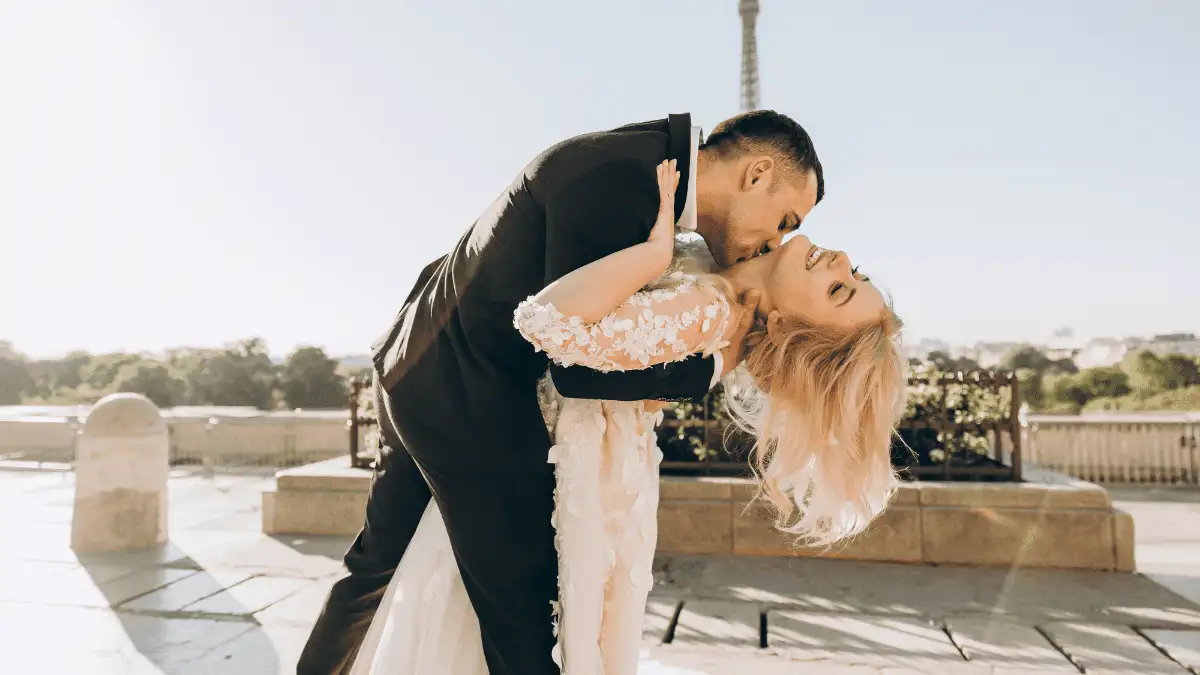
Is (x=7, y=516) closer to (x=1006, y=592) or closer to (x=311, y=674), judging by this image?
(x=311, y=674)

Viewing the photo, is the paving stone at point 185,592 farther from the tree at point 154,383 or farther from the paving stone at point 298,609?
the tree at point 154,383

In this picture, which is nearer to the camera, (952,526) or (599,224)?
(599,224)

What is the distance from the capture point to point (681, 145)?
71.1 inches

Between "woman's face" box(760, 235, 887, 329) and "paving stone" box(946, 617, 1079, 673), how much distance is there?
226 cm

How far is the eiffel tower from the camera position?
33312 millimetres

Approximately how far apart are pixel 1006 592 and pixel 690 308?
12.6ft

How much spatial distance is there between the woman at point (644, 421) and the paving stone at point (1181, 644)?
2.40 metres

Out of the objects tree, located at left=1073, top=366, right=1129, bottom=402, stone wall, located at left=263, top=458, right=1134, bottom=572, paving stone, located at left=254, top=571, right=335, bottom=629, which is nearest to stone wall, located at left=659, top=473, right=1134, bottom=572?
stone wall, located at left=263, top=458, right=1134, bottom=572

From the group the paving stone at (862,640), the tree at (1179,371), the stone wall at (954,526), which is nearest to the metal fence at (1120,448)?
the stone wall at (954,526)

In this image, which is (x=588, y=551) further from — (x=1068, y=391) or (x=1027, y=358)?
(x=1027, y=358)

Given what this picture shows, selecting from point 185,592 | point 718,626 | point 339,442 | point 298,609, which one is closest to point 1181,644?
point 718,626

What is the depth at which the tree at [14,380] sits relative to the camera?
27844mm

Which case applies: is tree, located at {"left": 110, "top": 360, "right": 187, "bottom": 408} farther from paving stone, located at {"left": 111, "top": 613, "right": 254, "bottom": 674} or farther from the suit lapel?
the suit lapel

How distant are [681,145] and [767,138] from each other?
40 cm
